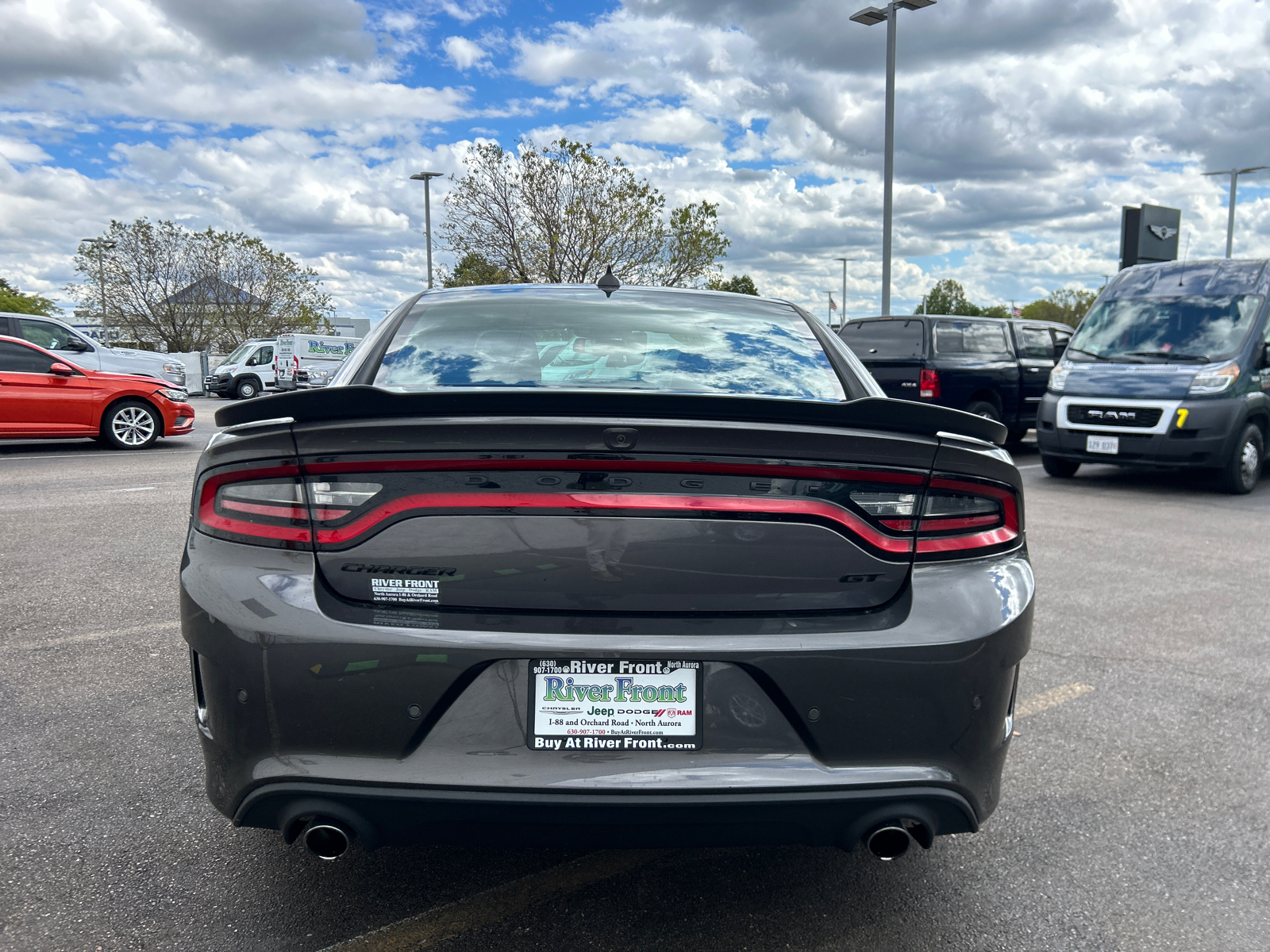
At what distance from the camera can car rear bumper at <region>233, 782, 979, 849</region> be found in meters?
1.95

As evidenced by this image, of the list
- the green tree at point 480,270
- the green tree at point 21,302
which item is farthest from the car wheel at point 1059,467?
the green tree at point 21,302

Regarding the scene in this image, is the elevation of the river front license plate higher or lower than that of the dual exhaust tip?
higher

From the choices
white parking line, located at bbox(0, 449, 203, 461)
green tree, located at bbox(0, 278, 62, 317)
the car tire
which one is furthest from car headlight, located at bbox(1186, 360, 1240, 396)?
green tree, located at bbox(0, 278, 62, 317)

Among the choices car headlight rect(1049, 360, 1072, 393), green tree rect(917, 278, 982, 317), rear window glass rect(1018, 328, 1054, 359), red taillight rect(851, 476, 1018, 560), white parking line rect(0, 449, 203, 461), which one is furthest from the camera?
green tree rect(917, 278, 982, 317)

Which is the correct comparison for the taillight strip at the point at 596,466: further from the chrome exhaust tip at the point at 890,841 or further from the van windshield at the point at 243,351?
the van windshield at the point at 243,351

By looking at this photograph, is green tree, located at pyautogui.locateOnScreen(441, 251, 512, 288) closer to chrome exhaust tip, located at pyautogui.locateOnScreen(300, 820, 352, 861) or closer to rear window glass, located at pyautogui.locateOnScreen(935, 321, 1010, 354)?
rear window glass, located at pyautogui.locateOnScreen(935, 321, 1010, 354)

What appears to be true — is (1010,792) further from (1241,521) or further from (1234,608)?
(1241,521)

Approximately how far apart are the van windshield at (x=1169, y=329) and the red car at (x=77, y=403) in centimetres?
1163

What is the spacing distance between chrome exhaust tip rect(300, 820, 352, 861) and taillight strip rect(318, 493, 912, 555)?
58cm

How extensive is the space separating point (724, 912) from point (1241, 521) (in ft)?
25.7

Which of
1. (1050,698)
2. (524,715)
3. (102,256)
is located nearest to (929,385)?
(1050,698)

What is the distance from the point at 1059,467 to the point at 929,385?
235cm

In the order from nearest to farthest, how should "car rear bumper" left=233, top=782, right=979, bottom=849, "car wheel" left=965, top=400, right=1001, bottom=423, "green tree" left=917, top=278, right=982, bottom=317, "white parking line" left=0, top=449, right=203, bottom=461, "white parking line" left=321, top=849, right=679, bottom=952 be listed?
1. "car rear bumper" left=233, top=782, right=979, bottom=849
2. "white parking line" left=321, top=849, right=679, bottom=952
3. "white parking line" left=0, top=449, right=203, bottom=461
4. "car wheel" left=965, top=400, right=1001, bottom=423
5. "green tree" left=917, top=278, right=982, bottom=317

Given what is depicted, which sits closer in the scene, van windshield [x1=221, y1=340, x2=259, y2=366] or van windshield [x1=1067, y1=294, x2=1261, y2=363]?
van windshield [x1=1067, y1=294, x2=1261, y2=363]
